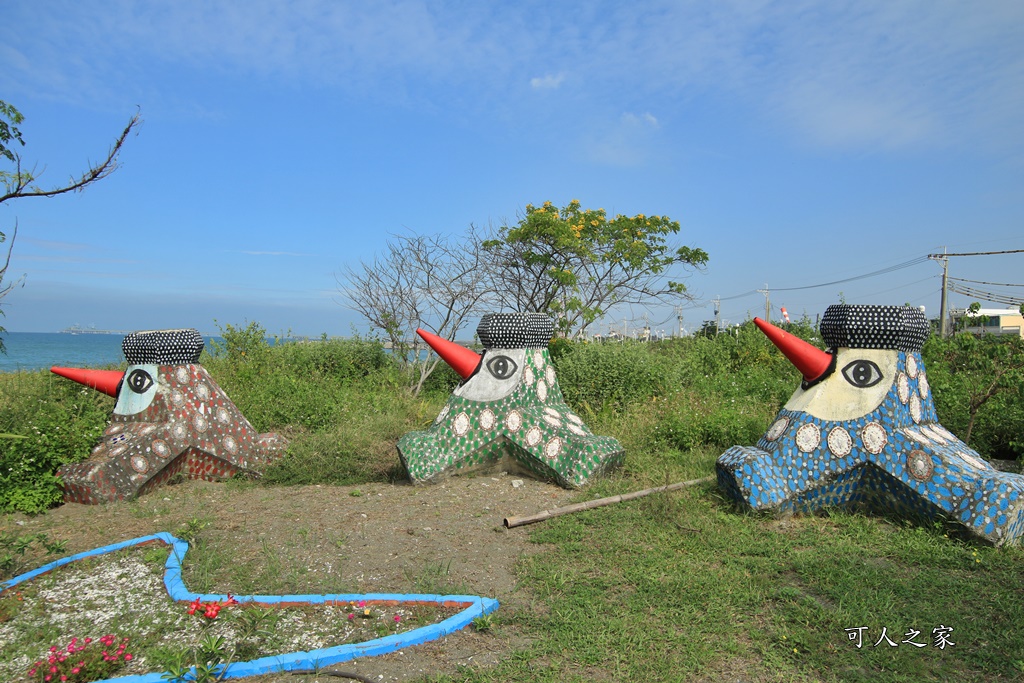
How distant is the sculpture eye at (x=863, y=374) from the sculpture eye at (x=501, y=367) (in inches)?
103

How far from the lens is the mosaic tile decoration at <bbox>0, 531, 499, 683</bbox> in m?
3.13

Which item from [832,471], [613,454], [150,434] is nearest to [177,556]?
[150,434]

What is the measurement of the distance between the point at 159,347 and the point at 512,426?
3.02 meters

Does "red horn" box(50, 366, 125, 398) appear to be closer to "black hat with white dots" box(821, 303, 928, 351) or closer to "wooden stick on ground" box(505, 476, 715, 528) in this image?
"wooden stick on ground" box(505, 476, 715, 528)

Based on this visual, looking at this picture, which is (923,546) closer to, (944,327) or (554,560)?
(554,560)

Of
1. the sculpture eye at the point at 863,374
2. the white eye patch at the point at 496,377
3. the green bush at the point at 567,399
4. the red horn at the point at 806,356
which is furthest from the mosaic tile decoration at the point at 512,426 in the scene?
the sculpture eye at the point at 863,374

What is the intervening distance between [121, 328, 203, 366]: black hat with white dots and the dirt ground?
1057 millimetres

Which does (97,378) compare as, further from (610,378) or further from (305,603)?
(610,378)

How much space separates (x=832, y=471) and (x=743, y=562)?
3.59 ft

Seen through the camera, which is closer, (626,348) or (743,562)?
(743,562)

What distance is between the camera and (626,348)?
10234 millimetres

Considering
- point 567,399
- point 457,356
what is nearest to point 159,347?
point 457,356

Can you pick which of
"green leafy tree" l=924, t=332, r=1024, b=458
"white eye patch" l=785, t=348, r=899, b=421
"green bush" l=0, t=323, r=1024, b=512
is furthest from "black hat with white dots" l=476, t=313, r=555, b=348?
"green leafy tree" l=924, t=332, r=1024, b=458

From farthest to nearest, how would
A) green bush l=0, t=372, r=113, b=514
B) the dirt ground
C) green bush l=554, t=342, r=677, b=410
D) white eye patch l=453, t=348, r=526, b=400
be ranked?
1. green bush l=554, t=342, r=677, b=410
2. white eye patch l=453, t=348, r=526, b=400
3. green bush l=0, t=372, r=113, b=514
4. the dirt ground
